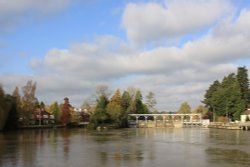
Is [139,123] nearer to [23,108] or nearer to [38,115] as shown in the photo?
[38,115]

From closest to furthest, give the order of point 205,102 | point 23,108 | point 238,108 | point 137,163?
point 137,163 → point 23,108 → point 238,108 → point 205,102

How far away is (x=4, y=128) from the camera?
101 metres

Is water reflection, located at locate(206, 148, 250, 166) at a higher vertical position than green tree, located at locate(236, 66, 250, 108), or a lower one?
lower

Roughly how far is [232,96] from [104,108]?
38.8 metres

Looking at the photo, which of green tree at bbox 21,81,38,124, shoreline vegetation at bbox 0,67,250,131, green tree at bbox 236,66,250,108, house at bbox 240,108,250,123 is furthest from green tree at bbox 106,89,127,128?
green tree at bbox 236,66,250,108

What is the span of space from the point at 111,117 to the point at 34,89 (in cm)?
2489

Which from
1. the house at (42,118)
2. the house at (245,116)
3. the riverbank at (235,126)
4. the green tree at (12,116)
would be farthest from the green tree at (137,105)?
the green tree at (12,116)

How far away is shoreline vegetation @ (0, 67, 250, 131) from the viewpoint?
106 metres

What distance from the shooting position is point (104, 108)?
4892 inches

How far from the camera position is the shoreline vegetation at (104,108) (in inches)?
4188

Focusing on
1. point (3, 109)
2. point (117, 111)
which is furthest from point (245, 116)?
point (3, 109)

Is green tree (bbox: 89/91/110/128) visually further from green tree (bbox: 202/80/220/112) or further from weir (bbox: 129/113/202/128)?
green tree (bbox: 202/80/220/112)

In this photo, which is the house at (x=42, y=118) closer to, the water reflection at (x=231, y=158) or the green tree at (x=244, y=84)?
the green tree at (x=244, y=84)

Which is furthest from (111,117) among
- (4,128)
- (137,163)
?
(137,163)
